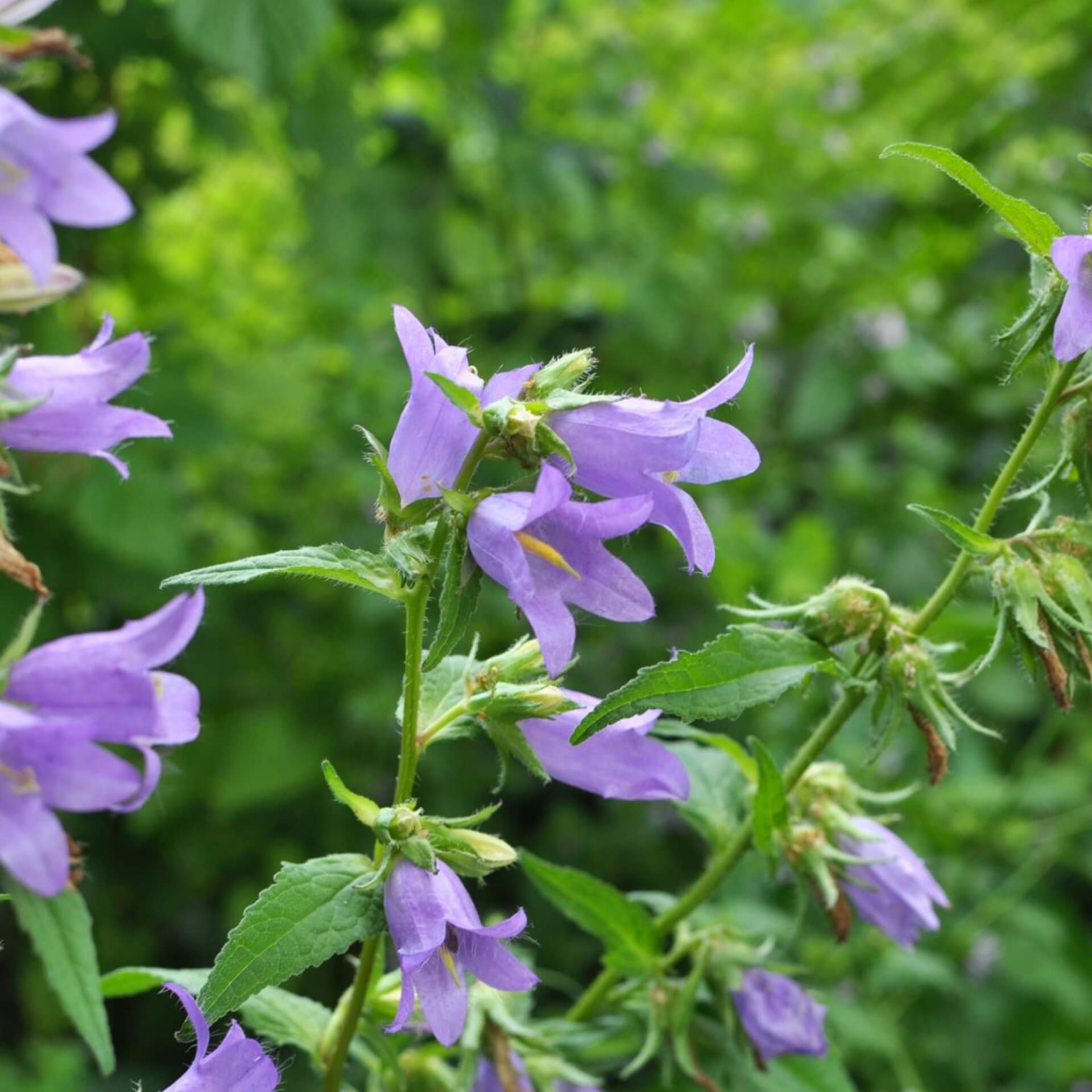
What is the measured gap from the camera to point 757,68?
537 cm

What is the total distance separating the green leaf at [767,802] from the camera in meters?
1.36

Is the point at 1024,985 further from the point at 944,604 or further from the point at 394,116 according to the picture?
the point at 394,116

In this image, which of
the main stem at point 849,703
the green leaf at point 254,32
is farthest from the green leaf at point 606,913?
the green leaf at point 254,32

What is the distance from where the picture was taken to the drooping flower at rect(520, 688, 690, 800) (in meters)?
1.29

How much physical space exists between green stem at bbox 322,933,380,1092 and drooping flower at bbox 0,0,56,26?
85 centimetres

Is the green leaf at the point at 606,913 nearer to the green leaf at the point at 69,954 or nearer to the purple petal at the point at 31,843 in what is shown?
the green leaf at the point at 69,954

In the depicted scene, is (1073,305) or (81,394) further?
(1073,305)

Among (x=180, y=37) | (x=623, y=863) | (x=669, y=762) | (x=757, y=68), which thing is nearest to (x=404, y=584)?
(x=669, y=762)

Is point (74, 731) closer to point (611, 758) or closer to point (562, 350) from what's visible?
point (611, 758)

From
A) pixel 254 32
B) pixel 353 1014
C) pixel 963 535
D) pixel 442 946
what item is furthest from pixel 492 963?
pixel 254 32

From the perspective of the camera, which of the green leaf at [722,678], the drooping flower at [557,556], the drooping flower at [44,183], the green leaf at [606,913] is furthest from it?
the green leaf at [606,913]

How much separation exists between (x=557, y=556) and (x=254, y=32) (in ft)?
6.29

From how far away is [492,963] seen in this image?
1.18m

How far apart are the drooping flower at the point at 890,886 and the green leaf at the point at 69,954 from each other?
2.90 feet
